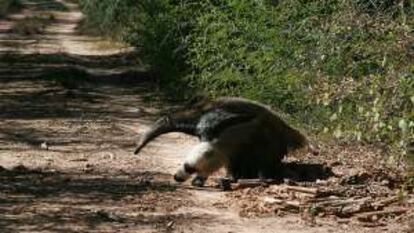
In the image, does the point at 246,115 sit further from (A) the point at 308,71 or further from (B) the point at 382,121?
(B) the point at 382,121

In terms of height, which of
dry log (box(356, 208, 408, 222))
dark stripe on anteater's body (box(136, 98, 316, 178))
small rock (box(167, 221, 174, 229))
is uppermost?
dark stripe on anteater's body (box(136, 98, 316, 178))

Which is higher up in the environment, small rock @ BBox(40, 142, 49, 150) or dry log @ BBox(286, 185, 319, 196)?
dry log @ BBox(286, 185, 319, 196)

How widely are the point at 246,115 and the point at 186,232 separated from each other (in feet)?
6.62

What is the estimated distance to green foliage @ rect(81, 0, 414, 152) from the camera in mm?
6340

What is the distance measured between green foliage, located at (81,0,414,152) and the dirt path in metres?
1.11

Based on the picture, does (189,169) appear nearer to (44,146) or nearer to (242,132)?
(242,132)

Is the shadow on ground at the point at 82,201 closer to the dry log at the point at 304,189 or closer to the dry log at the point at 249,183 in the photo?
the dry log at the point at 249,183

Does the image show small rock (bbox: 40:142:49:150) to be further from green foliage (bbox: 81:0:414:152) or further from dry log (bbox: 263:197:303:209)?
dry log (bbox: 263:197:303:209)

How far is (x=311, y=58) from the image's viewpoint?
9930mm

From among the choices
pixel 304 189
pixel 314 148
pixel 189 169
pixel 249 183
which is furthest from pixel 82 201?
pixel 314 148

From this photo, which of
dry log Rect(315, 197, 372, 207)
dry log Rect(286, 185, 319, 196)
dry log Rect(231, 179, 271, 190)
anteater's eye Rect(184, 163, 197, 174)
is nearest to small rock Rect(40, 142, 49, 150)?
anteater's eye Rect(184, 163, 197, 174)

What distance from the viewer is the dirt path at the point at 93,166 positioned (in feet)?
23.6

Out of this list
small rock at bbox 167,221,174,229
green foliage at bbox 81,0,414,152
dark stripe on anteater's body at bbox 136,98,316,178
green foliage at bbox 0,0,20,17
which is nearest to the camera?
green foliage at bbox 81,0,414,152

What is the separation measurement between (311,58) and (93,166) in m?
2.84
